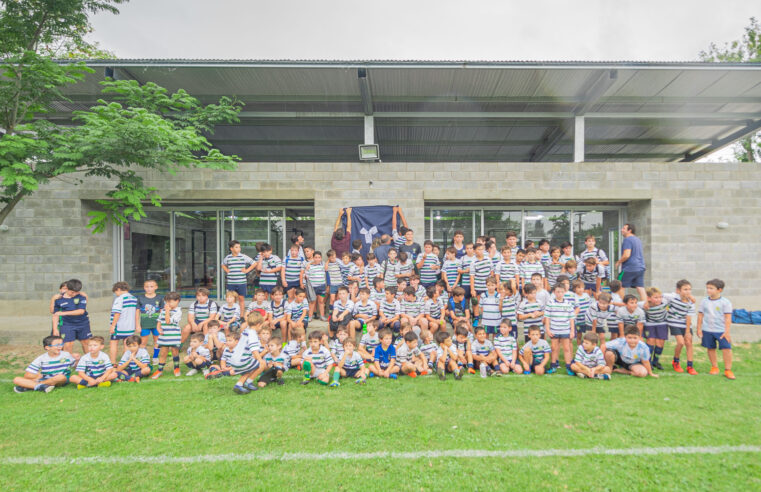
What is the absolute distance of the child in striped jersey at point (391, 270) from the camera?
6.80 meters

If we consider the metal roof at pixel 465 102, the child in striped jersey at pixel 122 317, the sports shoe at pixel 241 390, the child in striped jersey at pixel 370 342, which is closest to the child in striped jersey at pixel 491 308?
the child in striped jersey at pixel 370 342

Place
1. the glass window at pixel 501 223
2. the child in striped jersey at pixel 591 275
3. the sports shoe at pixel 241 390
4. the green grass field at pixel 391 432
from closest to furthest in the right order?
the green grass field at pixel 391 432 < the sports shoe at pixel 241 390 < the child in striped jersey at pixel 591 275 < the glass window at pixel 501 223

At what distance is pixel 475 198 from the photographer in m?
8.59

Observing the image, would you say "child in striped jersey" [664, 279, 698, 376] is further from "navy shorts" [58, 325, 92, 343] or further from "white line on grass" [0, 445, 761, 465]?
"navy shorts" [58, 325, 92, 343]

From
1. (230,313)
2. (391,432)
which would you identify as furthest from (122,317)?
(391,432)

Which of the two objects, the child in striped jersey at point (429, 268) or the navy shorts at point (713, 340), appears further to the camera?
the child in striped jersey at point (429, 268)

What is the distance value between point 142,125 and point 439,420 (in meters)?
6.28

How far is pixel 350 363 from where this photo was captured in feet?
16.9

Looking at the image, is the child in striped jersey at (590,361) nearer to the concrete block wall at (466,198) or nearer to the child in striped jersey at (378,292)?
the child in striped jersey at (378,292)

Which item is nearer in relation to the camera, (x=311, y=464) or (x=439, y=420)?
(x=311, y=464)

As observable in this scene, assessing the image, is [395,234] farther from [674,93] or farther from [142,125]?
[674,93]

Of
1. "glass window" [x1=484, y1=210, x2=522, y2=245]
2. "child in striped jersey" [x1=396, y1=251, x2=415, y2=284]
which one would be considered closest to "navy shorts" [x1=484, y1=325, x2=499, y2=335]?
"child in striped jersey" [x1=396, y1=251, x2=415, y2=284]

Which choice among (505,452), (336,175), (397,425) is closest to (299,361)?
(397,425)

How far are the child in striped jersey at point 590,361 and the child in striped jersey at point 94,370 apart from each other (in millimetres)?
6406
